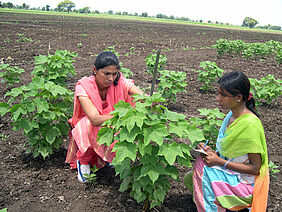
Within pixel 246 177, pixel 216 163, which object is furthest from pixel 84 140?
pixel 246 177

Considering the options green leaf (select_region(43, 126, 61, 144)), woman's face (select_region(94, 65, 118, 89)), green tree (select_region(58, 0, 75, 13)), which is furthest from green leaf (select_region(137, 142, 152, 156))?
green tree (select_region(58, 0, 75, 13))

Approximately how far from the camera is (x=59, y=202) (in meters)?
2.62

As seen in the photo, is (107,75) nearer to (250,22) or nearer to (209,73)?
(209,73)

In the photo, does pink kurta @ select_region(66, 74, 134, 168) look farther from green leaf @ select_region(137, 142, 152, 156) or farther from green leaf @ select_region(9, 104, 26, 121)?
green leaf @ select_region(137, 142, 152, 156)

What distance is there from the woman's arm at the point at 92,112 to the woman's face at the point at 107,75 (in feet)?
0.93

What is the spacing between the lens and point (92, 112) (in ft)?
8.51

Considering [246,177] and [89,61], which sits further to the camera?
[89,61]

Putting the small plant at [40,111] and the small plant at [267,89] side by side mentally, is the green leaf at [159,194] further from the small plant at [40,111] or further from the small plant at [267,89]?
the small plant at [267,89]

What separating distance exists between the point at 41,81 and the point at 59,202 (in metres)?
1.53

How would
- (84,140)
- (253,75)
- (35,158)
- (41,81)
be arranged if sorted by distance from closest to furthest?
(84,140)
(41,81)
(35,158)
(253,75)

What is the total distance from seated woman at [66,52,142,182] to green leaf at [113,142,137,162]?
54cm

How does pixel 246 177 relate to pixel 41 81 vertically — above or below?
below

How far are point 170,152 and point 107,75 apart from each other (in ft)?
4.01

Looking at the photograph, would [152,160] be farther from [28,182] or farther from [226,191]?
[28,182]
